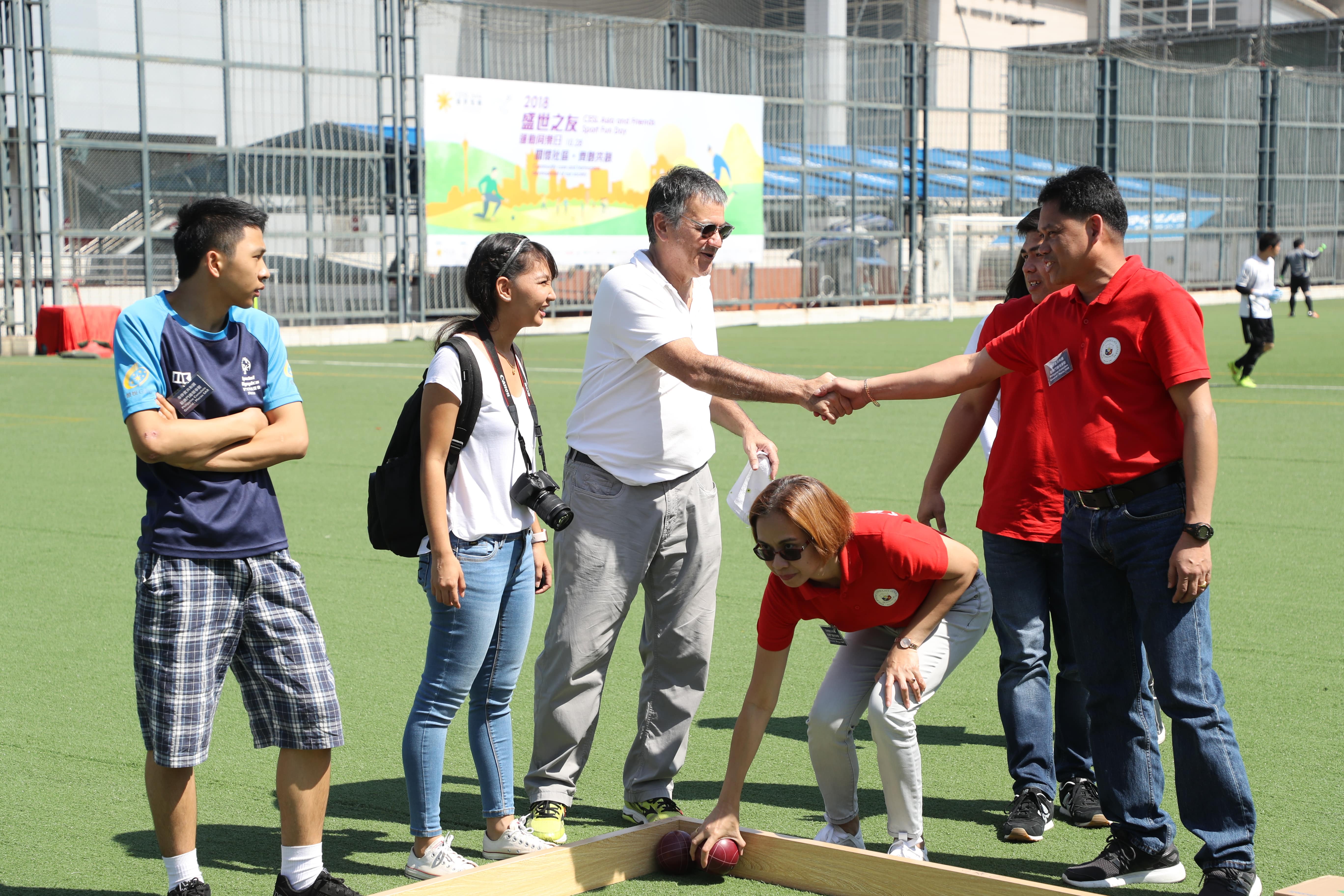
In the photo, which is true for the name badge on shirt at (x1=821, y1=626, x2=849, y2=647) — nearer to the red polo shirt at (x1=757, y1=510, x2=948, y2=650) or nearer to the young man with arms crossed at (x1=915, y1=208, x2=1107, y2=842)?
the red polo shirt at (x1=757, y1=510, x2=948, y2=650)

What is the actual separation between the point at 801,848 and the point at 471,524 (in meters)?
1.29

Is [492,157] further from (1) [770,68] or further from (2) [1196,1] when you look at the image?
(2) [1196,1]

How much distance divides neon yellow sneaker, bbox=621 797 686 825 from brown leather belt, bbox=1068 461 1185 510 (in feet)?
5.51

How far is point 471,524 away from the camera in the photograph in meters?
4.21

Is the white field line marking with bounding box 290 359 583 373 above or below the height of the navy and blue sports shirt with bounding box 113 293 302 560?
below

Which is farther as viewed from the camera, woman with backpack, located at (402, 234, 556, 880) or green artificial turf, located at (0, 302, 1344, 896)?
green artificial turf, located at (0, 302, 1344, 896)

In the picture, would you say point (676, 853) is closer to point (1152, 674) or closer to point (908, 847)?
point (908, 847)

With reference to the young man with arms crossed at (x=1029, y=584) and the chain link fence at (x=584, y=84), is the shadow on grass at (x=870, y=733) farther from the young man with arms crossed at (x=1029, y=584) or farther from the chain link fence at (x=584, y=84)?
the chain link fence at (x=584, y=84)

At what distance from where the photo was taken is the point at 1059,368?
4.04 m

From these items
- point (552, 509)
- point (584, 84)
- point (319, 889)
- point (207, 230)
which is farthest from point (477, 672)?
point (584, 84)

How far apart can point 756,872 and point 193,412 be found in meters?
2.00

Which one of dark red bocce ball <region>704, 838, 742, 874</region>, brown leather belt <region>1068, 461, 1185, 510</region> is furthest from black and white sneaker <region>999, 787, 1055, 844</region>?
brown leather belt <region>1068, 461, 1185, 510</region>

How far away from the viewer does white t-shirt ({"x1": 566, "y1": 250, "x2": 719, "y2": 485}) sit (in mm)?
4496

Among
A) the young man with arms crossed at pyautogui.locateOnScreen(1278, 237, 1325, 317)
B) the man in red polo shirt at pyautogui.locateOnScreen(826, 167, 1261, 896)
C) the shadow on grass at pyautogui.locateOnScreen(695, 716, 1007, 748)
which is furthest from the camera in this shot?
the young man with arms crossed at pyautogui.locateOnScreen(1278, 237, 1325, 317)
